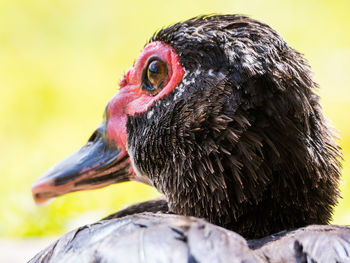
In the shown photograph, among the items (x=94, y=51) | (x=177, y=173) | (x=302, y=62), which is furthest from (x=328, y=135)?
(x=94, y=51)

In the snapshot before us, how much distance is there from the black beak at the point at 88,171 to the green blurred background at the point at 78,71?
171 centimetres

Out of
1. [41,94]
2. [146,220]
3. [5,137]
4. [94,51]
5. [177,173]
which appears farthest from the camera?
[94,51]

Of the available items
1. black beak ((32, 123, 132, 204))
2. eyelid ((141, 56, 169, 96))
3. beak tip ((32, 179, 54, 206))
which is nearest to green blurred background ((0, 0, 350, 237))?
beak tip ((32, 179, 54, 206))

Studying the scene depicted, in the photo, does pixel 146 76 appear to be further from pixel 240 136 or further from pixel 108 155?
pixel 240 136

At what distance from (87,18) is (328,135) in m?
8.32

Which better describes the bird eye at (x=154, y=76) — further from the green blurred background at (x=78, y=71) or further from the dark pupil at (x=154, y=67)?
the green blurred background at (x=78, y=71)

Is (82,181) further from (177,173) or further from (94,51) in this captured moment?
(94,51)

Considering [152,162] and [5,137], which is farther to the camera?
[5,137]

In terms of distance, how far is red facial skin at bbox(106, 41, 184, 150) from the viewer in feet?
8.44

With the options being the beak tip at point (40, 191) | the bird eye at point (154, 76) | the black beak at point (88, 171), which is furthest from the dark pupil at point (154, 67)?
the beak tip at point (40, 191)

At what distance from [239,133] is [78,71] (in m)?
6.91

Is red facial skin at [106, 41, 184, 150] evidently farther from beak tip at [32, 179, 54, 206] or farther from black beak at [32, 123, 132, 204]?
beak tip at [32, 179, 54, 206]

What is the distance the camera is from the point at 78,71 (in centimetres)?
898

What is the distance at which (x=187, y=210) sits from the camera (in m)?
2.45
